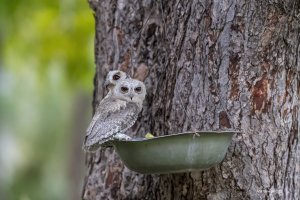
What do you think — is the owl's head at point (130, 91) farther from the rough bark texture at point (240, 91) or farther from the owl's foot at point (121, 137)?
the rough bark texture at point (240, 91)

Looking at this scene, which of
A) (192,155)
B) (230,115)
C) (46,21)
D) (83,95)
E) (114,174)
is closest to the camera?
(192,155)

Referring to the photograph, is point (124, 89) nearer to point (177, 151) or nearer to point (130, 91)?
point (130, 91)

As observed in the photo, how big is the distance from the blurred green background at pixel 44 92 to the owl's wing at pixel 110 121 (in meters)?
2.60

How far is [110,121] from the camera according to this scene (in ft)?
12.0

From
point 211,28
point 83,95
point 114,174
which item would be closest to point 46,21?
point 114,174

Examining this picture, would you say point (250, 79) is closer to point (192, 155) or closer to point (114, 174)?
point (192, 155)

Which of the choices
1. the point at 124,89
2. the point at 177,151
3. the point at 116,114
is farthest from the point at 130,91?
the point at 177,151

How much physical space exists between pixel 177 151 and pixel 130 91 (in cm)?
41

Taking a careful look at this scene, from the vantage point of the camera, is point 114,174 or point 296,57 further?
point 114,174

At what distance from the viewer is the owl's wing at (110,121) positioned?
141 inches

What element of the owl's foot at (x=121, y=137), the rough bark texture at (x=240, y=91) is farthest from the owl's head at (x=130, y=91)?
the rough bark texture at (x=240, y=91)

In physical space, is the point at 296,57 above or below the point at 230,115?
above

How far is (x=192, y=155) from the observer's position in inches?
139

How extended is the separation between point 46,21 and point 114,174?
3095mm
